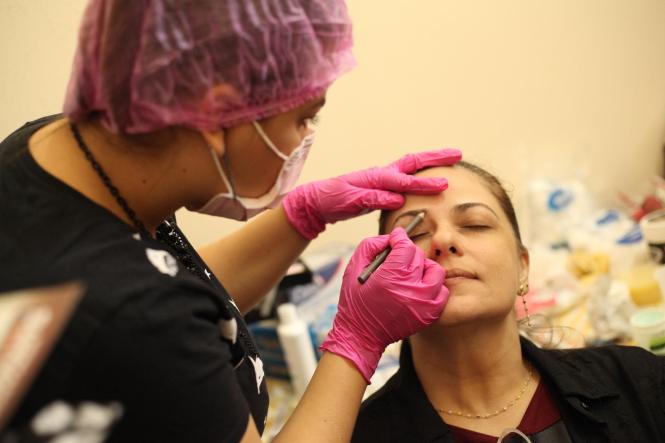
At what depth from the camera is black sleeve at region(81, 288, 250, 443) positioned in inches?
27.8

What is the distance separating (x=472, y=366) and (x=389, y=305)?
29cm

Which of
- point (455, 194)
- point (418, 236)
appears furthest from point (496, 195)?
point (418, 236)

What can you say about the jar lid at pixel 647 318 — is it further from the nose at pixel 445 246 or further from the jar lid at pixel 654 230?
the nose at pixel 445 246

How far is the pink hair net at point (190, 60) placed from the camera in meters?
0.77

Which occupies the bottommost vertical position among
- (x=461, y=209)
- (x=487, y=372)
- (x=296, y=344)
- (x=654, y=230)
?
(x=654, y=230)

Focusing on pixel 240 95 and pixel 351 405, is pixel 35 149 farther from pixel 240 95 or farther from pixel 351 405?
pixel 351 405

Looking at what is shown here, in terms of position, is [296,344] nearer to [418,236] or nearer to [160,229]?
[418,236]

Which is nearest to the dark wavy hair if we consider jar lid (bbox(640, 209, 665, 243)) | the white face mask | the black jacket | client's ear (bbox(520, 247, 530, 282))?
client's ear (bbox(520, 247, 530, 282))

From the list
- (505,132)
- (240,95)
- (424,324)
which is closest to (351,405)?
(424,324)

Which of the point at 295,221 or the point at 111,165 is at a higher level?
the point at 111,165

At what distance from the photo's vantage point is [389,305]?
1135mm

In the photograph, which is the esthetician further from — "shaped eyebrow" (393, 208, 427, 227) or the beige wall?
the beige wall

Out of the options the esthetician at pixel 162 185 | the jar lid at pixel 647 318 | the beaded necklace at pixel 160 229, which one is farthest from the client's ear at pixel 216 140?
the jar lid at pixel 647 318

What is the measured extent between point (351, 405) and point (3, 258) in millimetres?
602
